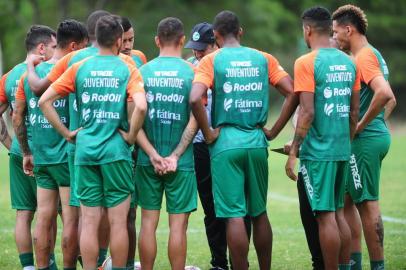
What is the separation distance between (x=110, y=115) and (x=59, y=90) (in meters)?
0.55

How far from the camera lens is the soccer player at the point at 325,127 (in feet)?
27.8

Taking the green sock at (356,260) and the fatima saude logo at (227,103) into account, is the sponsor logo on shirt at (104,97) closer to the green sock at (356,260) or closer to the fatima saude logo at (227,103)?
the fatima saude logo at (227,103)

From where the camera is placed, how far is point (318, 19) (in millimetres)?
8656

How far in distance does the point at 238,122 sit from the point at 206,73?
582 mm

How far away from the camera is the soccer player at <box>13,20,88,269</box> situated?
29.6 ft

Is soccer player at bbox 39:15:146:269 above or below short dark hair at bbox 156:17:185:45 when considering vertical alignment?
below

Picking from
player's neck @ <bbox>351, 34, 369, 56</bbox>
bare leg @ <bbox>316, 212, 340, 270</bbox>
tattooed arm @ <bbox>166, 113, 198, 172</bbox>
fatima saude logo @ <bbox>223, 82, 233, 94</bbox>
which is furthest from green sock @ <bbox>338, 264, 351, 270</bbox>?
player's neck @ <bbox>351, 34, 369, 56</bbox>

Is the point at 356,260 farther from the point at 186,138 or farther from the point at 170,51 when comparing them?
the point at 170,51

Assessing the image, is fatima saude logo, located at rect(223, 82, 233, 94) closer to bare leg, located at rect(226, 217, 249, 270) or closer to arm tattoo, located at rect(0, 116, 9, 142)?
bare leg, located at rect(226, 217, 249, 270)

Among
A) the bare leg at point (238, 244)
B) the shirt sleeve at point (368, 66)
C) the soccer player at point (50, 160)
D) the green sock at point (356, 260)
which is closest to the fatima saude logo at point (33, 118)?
the soccer player at point (50, 160)

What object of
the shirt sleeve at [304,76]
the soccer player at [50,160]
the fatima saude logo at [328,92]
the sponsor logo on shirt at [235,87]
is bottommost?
the soccer player at [50,160]

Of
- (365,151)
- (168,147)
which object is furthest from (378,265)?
(168,147)

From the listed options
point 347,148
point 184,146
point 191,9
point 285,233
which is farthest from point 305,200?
point 191,9

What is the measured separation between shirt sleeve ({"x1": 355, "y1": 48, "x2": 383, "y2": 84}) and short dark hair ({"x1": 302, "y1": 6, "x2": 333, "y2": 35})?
575mm
